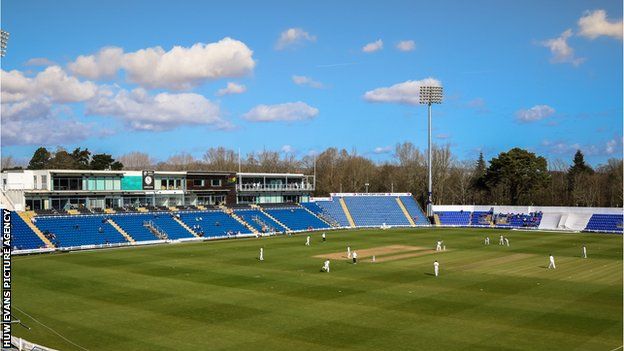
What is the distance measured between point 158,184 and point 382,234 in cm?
2857

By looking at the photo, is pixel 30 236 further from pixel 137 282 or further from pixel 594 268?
pixel 594 268

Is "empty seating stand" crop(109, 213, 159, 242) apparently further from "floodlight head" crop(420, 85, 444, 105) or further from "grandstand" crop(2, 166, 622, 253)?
"floodlight head" crop(420, 85, 444, 105)

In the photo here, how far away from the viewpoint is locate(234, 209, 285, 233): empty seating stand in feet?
243

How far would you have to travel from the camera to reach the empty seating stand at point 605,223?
246ft

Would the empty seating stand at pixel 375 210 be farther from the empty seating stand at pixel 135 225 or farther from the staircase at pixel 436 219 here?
the empty seating stand at pixel 135 225

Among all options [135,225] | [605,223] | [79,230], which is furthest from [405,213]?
[79,230]

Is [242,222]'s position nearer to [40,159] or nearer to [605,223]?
[605,223]

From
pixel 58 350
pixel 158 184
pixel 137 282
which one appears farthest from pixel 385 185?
Answer: pixel 58 350

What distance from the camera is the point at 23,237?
180 ft

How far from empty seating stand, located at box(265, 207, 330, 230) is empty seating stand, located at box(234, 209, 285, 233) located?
5.66ft

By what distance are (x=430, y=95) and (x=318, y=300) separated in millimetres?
61632

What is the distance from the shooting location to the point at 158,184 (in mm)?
72812

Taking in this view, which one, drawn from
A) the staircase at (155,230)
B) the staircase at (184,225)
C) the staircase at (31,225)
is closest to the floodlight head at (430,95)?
the staircase at (184,225)

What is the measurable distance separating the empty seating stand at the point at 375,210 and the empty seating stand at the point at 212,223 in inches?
790
